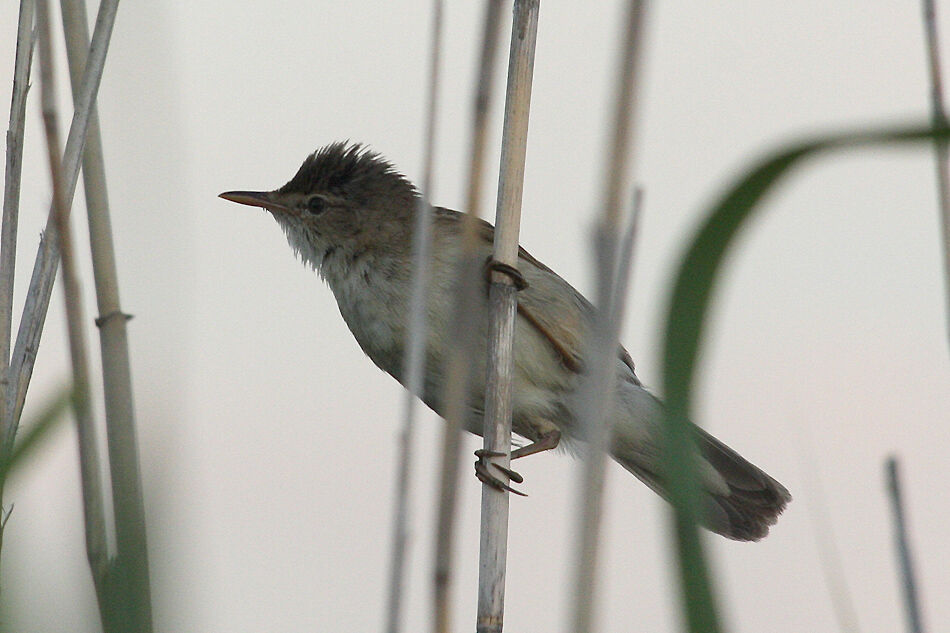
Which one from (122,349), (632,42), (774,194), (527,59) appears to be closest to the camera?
(774,194)

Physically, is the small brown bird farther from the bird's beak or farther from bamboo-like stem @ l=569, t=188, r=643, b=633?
bamboo-like stem @ l=569, t=188, r=643, b=633

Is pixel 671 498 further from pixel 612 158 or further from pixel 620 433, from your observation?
pixel 620 433

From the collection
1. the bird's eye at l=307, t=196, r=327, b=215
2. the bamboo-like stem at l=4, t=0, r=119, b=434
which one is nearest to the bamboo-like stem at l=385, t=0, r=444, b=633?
the bamboo-like stem at l=4, t=0, r=119, b=434

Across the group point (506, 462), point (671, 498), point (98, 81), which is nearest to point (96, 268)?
point (98, 81)

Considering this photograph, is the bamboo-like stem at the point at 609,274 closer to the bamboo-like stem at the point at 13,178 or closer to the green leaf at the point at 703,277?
the green leaf at the point at 703,277

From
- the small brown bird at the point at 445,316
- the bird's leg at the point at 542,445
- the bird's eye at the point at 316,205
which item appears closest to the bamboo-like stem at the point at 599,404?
the small brown bird at the point at 445,316
